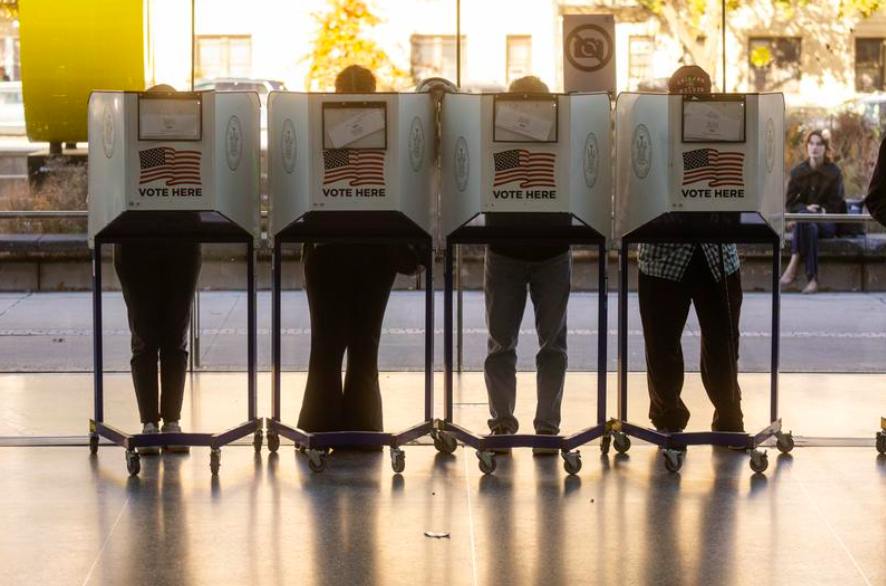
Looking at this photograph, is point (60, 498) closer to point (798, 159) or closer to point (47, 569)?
point (47, 569)

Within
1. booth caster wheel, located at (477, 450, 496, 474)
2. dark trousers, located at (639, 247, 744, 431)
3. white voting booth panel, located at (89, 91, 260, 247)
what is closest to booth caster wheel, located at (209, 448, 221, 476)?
white voting booth panel, located at (89, 91, 260, 247)

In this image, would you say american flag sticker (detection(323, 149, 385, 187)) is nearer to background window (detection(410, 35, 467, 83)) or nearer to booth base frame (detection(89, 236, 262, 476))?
booth base frame (detection(89, 236, 262, 476))

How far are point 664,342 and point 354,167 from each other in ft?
5.38

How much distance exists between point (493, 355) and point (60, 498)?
6.38ft

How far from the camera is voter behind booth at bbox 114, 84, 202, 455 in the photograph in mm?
6500

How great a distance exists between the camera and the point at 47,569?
493cm

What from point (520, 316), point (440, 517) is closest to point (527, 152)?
point (520, 316)

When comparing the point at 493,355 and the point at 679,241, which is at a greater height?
the point at 679,241

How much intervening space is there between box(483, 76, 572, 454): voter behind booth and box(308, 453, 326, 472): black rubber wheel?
0.83 m

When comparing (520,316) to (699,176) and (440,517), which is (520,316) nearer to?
(699,176)

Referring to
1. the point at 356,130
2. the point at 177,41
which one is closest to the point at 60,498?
the point at 356,130

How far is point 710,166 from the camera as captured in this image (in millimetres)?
6066

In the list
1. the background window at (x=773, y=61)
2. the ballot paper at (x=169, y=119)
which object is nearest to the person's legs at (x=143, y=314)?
the ballot paper at (x=169, y=119)

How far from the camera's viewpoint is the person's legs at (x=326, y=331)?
21.4 feet
